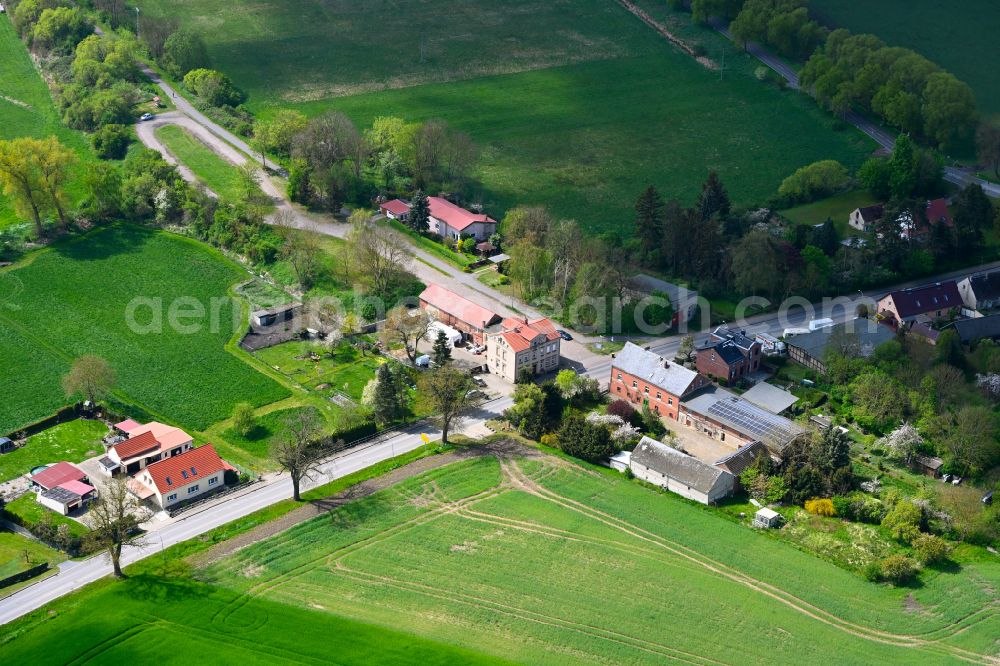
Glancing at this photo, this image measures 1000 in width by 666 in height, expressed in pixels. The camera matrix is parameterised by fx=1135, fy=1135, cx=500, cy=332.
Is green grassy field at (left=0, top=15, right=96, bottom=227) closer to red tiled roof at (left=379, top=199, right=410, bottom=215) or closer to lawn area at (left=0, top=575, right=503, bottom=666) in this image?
red tiled roof at (left=379, top=199, right=410, bottom=215)

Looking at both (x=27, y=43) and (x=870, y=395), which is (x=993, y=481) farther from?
(x=27, y=43)

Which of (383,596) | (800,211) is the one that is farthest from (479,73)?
(383,596)

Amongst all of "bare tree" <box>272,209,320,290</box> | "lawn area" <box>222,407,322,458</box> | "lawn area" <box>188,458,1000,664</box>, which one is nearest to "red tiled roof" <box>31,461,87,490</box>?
"lawn area" <box>222,407,322,458</box>

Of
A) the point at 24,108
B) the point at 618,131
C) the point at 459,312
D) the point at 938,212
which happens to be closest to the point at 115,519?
the point at 459,312

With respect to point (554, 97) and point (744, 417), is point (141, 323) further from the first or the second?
point (554, 97)

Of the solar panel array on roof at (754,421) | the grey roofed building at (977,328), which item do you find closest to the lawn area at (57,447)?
the solar panel array on roof at (754,421)

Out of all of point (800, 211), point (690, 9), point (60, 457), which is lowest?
point (60, 457)
